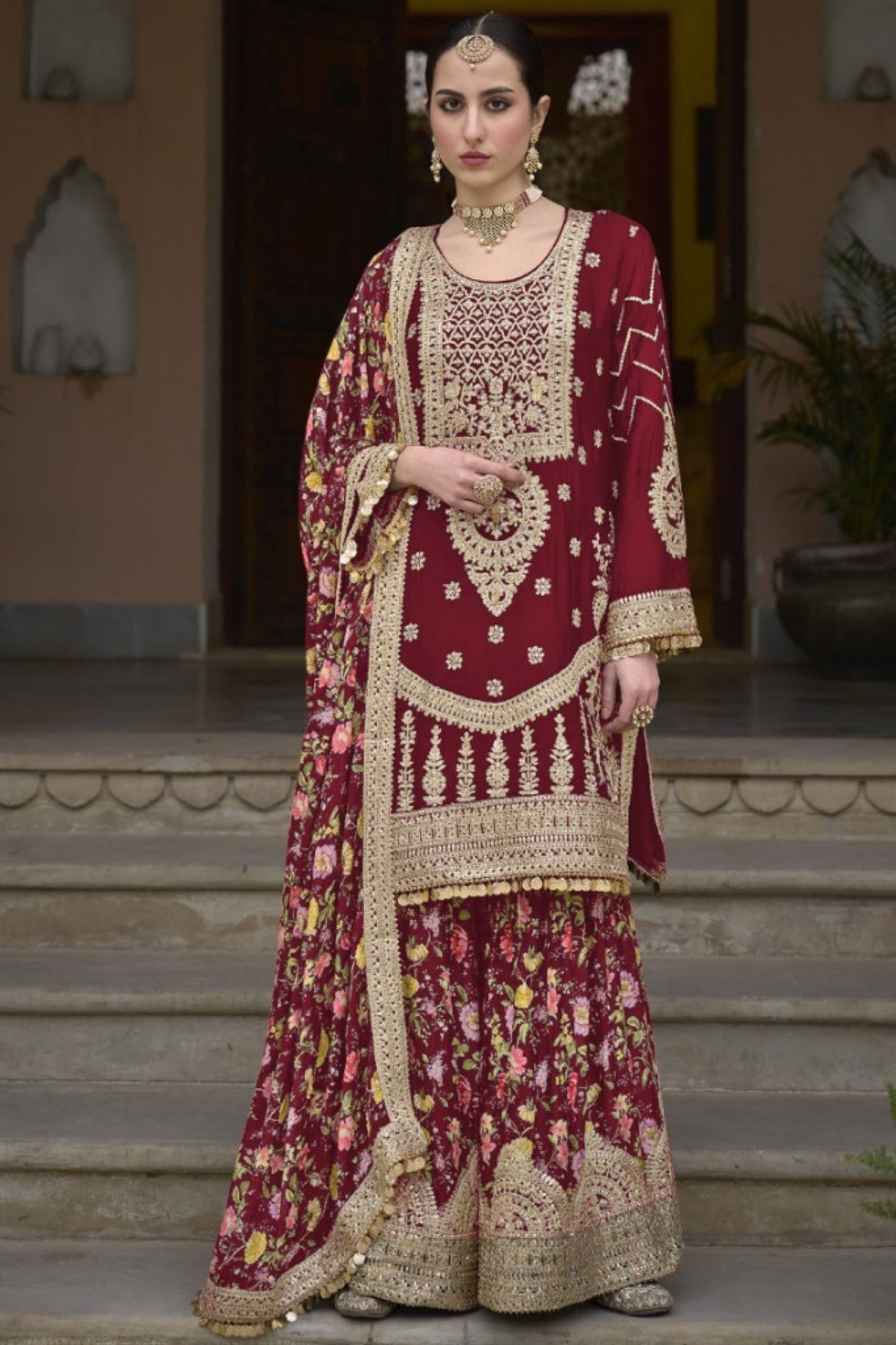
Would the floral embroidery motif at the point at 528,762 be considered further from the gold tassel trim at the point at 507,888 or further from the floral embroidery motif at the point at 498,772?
the gold tassel trim at the point at 507,888

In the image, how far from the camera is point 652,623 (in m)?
2.81

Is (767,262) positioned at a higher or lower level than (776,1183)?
higher

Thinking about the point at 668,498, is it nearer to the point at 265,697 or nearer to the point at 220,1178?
the point at 220,1178

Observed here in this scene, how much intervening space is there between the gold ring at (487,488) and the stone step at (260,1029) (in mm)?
1242

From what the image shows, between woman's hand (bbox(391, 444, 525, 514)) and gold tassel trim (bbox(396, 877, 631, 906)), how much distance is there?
0.49 metres

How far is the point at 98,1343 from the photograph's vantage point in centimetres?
290

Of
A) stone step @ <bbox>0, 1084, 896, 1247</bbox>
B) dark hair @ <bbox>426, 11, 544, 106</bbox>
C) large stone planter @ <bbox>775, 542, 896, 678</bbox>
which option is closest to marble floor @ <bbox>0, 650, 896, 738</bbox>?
large stone planter @ <bbox>775, 542, 896, 678</bbox>

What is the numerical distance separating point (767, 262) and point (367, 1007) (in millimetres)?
5368

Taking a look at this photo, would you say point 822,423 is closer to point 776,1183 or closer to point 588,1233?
point 776,1183

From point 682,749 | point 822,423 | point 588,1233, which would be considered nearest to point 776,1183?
point 588,1233

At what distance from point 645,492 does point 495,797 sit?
449 millimetres

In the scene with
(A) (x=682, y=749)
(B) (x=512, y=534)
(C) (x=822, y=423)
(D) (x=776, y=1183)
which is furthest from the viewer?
(C) (x=822, y=423)

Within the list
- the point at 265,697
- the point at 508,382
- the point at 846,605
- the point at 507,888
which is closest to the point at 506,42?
the point at 508,382

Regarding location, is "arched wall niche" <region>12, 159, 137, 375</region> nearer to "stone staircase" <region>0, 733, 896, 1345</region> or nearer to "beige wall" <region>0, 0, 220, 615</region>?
"beige wall" <region>0, 0, 220, 615</region>
